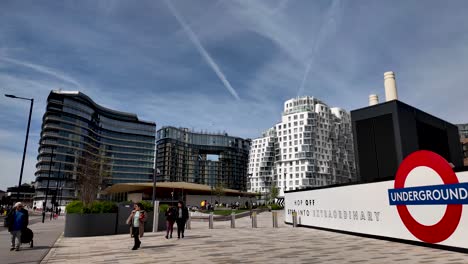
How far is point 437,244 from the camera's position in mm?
11859

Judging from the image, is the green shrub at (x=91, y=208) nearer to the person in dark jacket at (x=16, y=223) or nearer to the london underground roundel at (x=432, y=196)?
the person in dark jacket at (x=16, y=223)

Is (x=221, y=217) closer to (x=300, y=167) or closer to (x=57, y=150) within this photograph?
(x=300, y=167)

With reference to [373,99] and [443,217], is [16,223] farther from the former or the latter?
[373,99]

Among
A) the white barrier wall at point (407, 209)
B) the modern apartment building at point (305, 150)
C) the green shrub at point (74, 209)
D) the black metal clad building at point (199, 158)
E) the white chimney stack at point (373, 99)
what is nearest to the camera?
the white barrier wall at point (407, 209)

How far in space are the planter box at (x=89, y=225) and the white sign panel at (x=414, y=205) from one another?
13.9 metres

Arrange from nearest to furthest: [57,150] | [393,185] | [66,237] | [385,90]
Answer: [393,185] < [66,237] < [385,90] < [57,150]

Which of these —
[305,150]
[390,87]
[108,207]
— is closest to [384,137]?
[390,87]

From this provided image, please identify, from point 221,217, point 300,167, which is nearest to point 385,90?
point 221,217

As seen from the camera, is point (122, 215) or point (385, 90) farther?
point (385, 90)

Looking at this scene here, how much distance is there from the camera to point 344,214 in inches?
719

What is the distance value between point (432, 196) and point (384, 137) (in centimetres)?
1931

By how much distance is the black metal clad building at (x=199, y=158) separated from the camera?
7136 inches

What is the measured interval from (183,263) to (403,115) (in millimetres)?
27309

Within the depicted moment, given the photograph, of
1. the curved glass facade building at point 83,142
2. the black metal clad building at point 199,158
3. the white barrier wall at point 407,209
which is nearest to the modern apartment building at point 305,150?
the black metal clad building at point 199,158
